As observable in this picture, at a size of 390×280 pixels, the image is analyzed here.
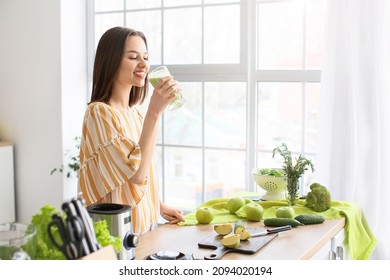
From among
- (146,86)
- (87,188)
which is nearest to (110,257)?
(87,188)

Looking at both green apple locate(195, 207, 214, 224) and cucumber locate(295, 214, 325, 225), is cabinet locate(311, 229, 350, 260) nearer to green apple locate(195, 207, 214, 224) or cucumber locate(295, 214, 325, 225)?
cucumber locate(295, 214, 325, 225)

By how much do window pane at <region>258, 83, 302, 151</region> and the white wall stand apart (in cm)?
137

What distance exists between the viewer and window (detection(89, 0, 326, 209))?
3.58 metres

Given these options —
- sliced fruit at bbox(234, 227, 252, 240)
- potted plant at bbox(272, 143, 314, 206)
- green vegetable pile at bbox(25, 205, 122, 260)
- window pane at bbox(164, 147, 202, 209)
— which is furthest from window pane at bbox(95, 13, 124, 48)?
green vegetable pile at bbox(25, 205, 122, 260)

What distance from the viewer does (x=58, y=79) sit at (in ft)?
13.6

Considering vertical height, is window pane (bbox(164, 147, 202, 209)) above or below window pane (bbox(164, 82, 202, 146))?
below

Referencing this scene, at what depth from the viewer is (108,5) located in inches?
168

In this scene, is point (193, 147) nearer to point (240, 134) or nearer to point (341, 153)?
point (240, 134)

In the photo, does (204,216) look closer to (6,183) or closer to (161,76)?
(161,76)

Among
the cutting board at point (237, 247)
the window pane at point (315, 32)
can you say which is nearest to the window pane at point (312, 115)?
the window pane at point (315, 32)

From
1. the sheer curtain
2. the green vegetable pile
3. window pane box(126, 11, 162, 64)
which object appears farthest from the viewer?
window pane box(126, 11, 162, 64)

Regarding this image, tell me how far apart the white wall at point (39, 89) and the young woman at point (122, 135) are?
6.26ft

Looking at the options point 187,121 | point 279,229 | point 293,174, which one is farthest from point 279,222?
point 187,121

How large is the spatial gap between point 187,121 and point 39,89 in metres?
1.11
